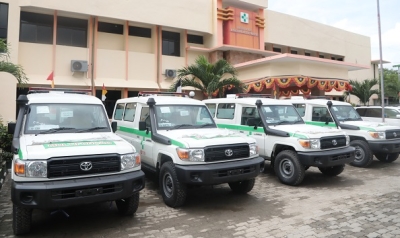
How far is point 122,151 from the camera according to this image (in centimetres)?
438

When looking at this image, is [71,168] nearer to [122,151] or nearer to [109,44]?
[122,151]

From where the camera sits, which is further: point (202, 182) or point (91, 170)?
point (202, 182)

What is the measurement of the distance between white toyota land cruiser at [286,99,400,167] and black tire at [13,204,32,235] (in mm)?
7757

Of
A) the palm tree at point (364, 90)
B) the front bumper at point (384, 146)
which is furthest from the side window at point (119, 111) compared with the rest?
the palm tree at point (364, 90)

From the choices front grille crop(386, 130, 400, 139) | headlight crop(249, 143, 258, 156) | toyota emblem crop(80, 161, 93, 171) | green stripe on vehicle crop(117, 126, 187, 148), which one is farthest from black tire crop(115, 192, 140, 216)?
front grille crop(386, 130, 400, 139)

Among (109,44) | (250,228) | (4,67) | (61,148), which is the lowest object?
(250,228)

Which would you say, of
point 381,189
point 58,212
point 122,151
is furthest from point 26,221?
point 381,189

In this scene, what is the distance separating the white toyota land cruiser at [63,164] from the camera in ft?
12.4

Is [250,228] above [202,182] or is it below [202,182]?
→ below

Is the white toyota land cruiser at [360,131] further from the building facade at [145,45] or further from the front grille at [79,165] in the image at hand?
the front grille at [79,165]

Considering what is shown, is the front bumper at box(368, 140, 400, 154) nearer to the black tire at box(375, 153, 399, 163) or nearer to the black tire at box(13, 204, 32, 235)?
the black tire at box(375, 153, 399, 163)

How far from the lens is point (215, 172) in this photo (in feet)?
16.5

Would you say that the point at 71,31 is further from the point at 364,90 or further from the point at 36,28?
the point at 364,90

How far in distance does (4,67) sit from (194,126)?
28.6ft
